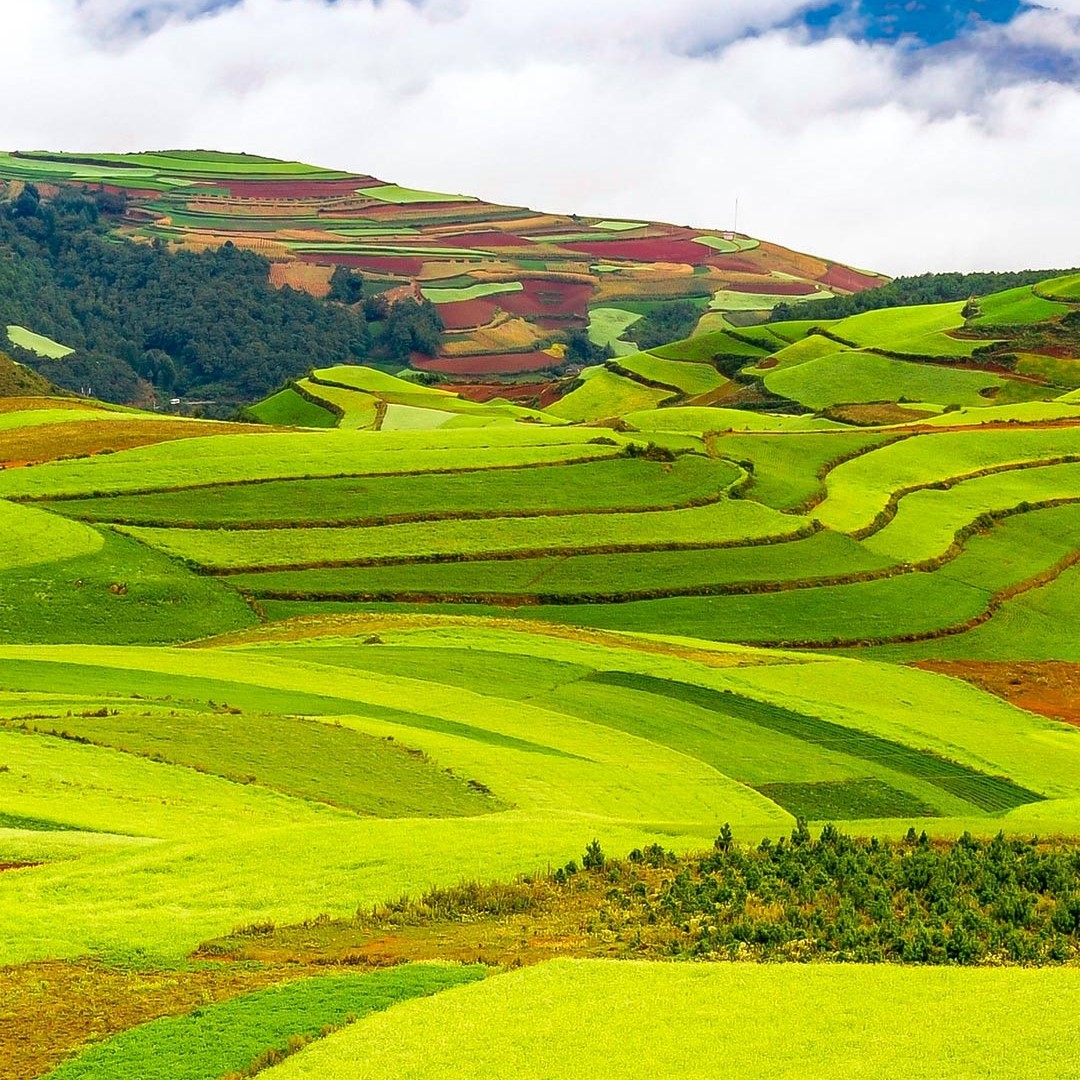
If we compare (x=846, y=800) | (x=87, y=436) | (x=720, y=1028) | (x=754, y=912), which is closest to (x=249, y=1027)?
(x=720, y=1028)

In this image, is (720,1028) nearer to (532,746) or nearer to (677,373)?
(532,746)

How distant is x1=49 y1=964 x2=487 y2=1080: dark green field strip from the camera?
55.6 feet

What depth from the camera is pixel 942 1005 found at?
54.5 ft

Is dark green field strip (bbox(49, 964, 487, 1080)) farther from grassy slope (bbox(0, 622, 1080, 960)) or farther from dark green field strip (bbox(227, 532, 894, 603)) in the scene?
dark green field strip (bbox(227, 532, 894, 603))

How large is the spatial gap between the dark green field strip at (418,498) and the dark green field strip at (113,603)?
6.62 m

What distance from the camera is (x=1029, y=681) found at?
54875 mm

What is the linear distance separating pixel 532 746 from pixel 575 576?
78.2 feet

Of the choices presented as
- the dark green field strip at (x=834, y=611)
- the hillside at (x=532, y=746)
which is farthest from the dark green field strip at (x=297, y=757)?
the dark green field strip at (x=834, y=611)

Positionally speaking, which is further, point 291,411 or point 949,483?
point 291,411

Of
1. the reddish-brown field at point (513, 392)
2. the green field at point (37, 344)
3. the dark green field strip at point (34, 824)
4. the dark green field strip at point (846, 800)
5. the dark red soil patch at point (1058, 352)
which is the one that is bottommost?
the dark green field strip at point (846, 800)

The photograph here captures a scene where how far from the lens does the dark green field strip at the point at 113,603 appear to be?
54.5 metres

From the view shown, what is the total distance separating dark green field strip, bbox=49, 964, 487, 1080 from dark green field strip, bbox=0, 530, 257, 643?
36.6 m

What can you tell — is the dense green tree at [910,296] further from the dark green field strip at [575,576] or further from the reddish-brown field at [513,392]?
the dark green field strip at [575,576]

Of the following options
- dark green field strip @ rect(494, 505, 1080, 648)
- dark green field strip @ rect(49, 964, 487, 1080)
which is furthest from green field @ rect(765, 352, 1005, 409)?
dark green field strip @ rect(49, 964, 487, 1080)
